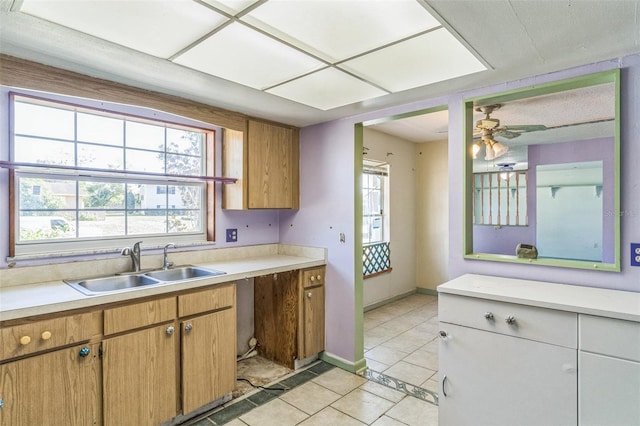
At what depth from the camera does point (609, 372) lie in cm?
140

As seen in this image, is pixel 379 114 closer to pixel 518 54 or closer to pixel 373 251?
pixel 518 54

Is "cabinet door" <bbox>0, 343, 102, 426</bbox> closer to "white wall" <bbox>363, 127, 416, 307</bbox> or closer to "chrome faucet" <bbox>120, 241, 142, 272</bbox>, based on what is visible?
"chrome faucet" <bbox>120, 241, 142, 272</bbox>

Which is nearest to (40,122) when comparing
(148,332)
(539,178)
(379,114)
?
(148,332)

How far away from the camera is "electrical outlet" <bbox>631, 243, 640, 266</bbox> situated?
1.66 metres

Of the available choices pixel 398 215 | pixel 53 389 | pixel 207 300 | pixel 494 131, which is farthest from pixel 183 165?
pixel 398 215

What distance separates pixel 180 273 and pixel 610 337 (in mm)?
2577

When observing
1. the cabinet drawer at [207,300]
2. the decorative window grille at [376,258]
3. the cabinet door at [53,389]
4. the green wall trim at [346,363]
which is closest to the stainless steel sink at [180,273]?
the cabinet drawer at [207,300]

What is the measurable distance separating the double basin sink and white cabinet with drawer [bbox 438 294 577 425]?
1551mm

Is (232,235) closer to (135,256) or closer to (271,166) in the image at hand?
(271,166)

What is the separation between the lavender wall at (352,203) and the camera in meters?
1.69

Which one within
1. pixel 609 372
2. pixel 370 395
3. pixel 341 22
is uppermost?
pixel 341 22

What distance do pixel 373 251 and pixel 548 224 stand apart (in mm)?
2281

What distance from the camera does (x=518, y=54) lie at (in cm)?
168

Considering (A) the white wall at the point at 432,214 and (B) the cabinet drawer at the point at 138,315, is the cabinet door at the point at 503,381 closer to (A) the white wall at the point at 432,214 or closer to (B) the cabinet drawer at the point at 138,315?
(B) the cabinet drawer at the point at 138,315
